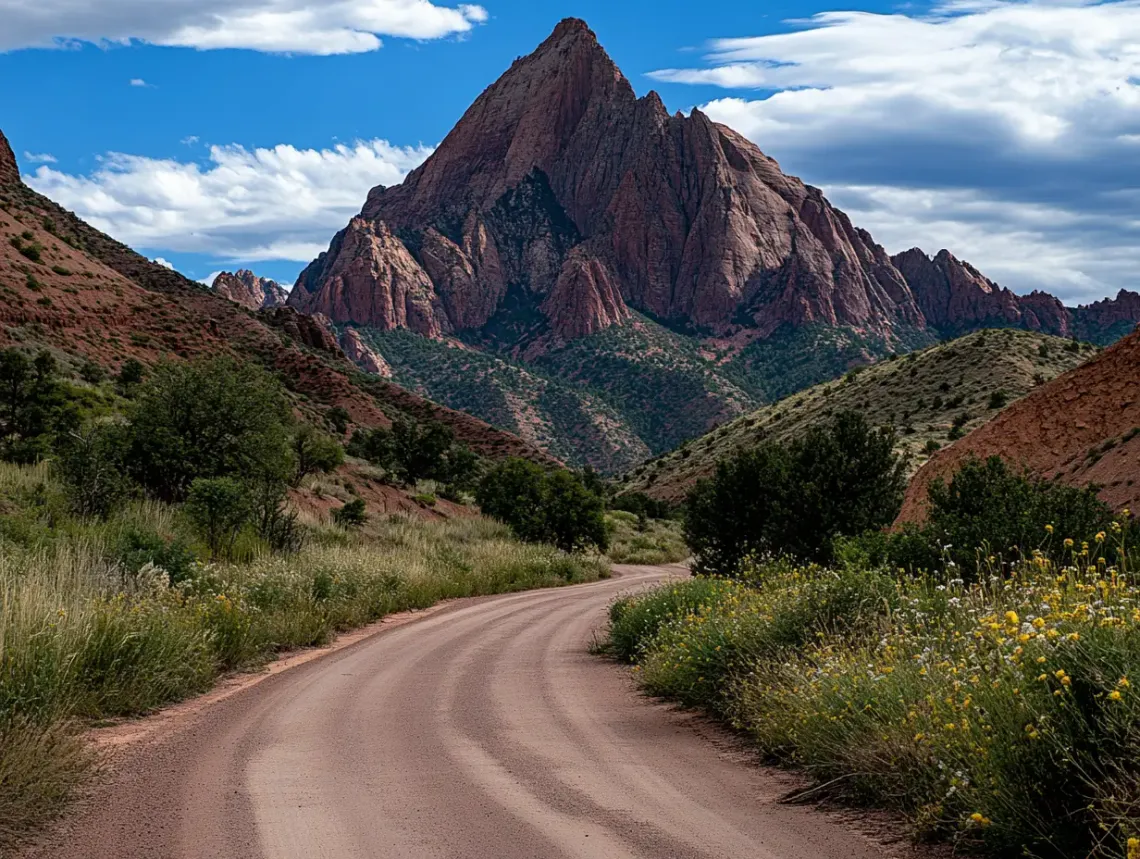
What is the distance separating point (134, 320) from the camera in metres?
65.2

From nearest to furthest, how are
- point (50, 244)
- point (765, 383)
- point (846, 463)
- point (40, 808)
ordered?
point (40, 808) < point (846, 463) < point (50, 244) < point (765, 383)

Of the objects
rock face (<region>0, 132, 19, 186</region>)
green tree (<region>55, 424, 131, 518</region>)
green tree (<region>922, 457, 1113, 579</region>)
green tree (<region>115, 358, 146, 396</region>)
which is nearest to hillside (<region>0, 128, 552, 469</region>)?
rock face (<region>0, 132, 19, 186</region>)

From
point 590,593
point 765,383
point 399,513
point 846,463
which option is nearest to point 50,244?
point 399,513

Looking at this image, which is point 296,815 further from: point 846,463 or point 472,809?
point 846,463

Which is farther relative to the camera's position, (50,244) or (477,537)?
(50,244)

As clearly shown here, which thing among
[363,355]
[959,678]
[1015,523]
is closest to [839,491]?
[1015,523]

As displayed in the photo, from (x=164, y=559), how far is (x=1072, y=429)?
19342 mm

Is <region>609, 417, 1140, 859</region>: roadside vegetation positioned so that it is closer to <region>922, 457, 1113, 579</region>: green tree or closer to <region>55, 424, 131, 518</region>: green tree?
<region>922, 457, 1113, 579</region>: green tree

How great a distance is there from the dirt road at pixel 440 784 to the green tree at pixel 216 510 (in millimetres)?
9393

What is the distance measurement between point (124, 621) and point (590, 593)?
18.8m

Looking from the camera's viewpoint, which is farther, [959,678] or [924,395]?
[924,395]

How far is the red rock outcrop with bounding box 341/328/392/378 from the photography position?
593 feet

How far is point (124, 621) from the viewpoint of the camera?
1030 cm

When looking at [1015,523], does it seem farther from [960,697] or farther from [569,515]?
[569,515]
